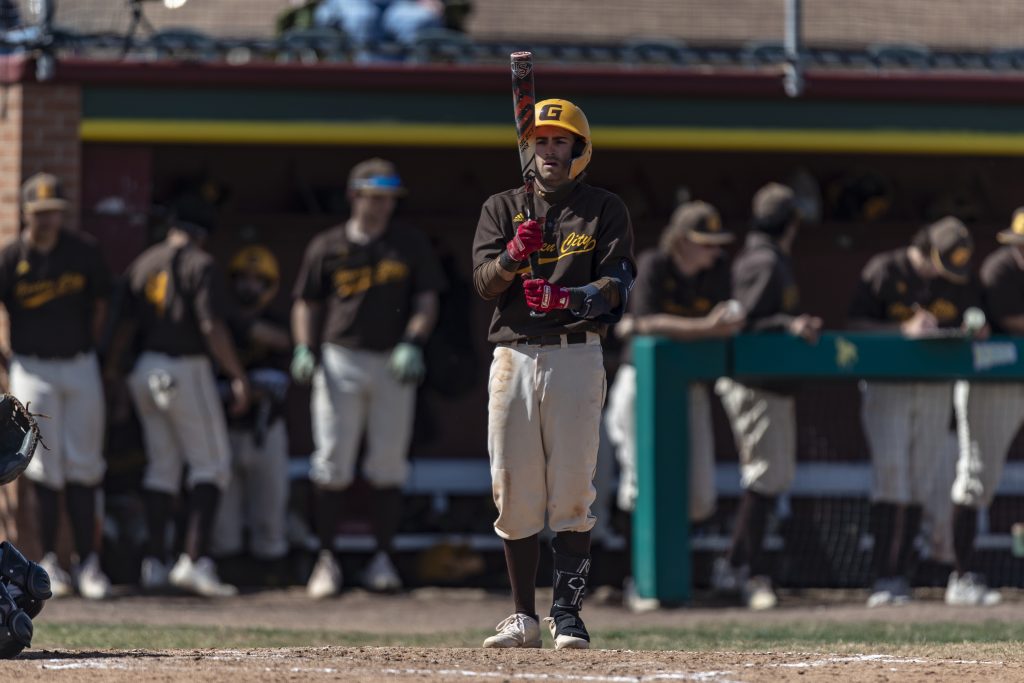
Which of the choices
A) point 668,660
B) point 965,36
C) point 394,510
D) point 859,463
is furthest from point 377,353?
point 965,36

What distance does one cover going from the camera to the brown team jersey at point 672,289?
902cm

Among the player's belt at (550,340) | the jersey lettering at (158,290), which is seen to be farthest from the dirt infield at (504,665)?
the jersey lettering at (158,290)

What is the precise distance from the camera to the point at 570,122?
589 cm

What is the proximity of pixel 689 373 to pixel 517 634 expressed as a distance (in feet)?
10.1

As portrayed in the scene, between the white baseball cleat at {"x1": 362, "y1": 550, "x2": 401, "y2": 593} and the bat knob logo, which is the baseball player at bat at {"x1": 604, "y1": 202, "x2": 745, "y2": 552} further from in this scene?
the bat knob logo

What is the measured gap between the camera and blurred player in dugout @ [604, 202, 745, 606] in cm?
892

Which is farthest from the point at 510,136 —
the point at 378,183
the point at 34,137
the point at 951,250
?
the point at 34,137

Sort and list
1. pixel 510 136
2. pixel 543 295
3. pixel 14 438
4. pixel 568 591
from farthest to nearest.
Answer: pixel 510 136 < pixel 568 591 < pixel 14 438 < pixel 543 295

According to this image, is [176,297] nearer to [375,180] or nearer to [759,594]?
[375,180]

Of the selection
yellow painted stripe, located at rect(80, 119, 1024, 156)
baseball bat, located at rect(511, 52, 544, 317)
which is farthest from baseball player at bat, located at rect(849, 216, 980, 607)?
baseball bat, located at rect(511, 52, 544, 317)

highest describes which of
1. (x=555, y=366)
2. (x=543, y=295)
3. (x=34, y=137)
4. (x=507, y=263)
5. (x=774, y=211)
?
(x=34, y=137)

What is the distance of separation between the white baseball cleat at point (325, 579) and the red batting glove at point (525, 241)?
3951mm

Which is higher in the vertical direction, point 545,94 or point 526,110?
point 545,94

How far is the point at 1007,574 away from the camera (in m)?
9.20
